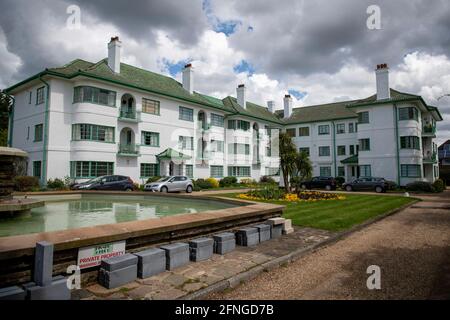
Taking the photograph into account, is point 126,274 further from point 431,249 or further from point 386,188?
point 386,188

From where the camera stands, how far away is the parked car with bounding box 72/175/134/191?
71.0ft

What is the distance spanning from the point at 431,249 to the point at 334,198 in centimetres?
1240

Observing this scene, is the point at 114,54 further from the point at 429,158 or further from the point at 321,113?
the point at 429,158

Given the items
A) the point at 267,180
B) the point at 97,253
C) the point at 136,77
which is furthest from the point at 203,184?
the point at 97,253

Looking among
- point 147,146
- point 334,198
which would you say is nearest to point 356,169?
point 334,198

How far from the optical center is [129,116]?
29.3 meters

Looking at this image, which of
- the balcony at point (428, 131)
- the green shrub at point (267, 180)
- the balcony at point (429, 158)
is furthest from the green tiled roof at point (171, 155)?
the balcony at point (428, 131)

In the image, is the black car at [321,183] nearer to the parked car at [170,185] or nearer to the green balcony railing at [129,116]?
the parked car at [170,185]

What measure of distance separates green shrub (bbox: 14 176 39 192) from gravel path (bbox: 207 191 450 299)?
22597mm

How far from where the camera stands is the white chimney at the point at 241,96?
4606 centimetres

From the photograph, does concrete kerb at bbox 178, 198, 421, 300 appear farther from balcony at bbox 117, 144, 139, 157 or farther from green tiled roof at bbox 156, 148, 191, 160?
green tiled roof at bbox 156, 148, 191, 160

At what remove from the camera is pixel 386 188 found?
29.9m

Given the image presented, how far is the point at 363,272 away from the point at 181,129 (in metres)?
30.7

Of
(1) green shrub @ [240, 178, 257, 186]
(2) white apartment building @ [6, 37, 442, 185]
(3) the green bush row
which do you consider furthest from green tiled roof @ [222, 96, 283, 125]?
(3) the green bush row
